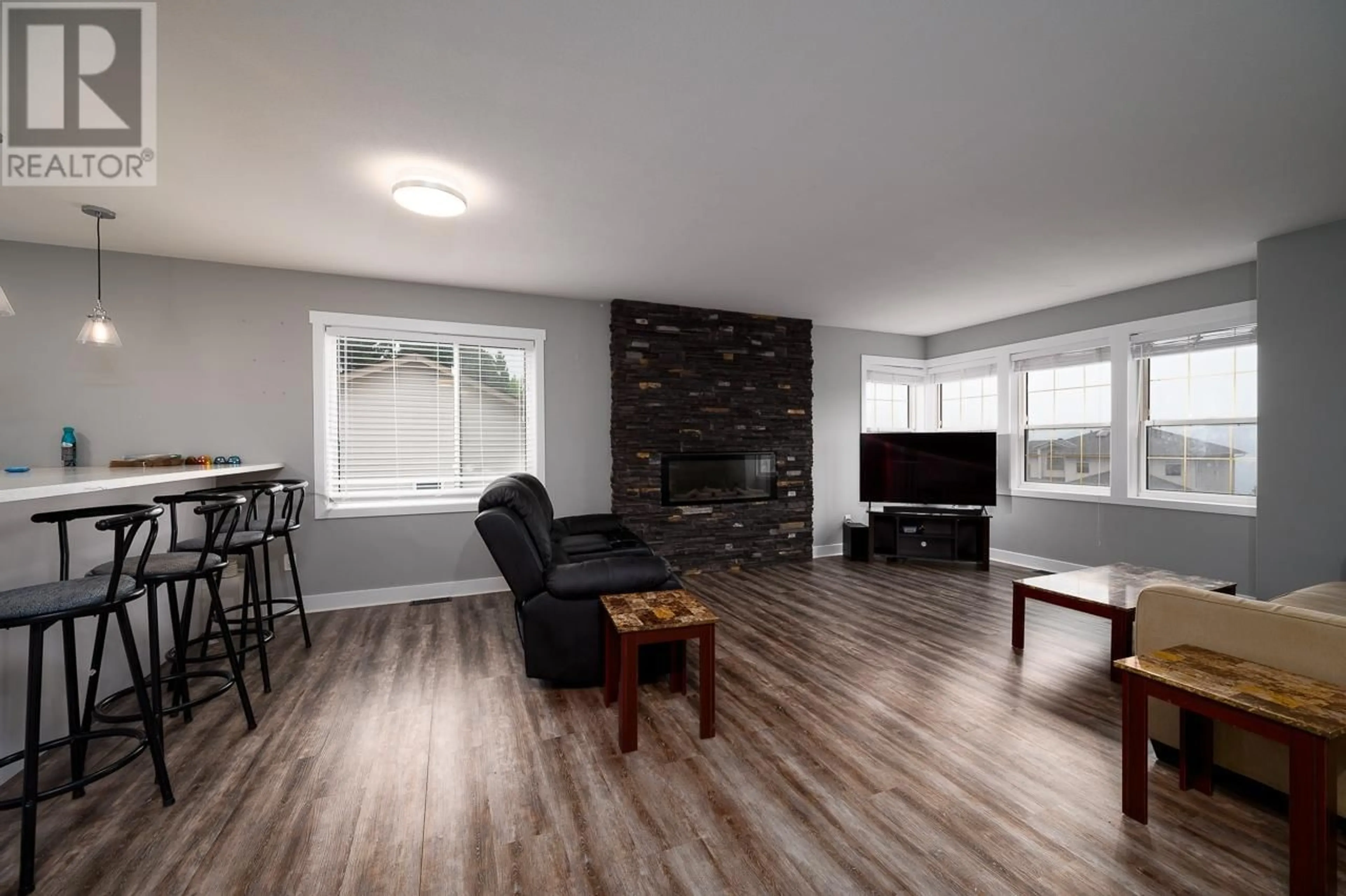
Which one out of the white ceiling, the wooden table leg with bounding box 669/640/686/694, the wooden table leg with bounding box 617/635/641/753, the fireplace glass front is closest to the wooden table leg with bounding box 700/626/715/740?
the wooden table leg with bounding box 617/635/641/753

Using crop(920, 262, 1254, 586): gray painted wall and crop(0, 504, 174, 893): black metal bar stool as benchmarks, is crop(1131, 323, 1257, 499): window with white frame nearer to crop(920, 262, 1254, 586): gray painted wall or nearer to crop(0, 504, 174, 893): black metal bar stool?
crop(920, 262, 1254, 586): gray painted wall

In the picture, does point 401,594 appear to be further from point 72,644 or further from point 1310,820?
point 1310,820

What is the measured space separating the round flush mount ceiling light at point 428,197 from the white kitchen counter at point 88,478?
172 centimetres

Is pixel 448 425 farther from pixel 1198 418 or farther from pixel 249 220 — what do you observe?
pixel 1198 418

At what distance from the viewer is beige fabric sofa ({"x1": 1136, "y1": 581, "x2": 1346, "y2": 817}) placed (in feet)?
5.20

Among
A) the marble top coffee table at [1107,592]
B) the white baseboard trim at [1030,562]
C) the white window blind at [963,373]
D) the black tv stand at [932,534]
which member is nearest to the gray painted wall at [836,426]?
the black tv stand at [932,534]

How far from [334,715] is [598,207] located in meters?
2.90

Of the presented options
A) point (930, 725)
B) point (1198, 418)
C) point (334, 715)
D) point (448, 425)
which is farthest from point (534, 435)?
point (1198, 418)

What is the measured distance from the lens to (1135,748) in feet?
5.60

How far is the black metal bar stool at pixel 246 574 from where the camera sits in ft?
8.27

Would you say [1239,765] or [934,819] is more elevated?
[1239,765]

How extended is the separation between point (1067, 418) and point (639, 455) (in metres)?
4.26

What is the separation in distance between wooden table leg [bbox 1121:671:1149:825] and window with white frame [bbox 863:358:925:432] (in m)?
4.62

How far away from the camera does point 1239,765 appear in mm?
1822
